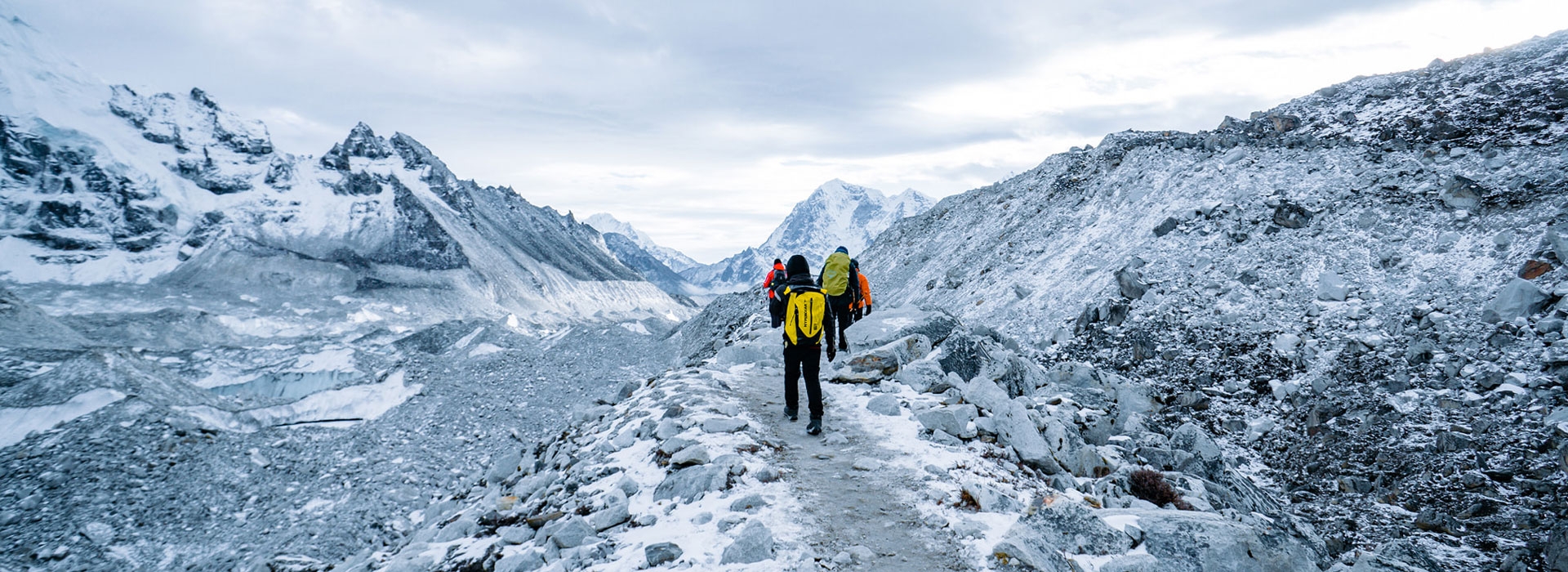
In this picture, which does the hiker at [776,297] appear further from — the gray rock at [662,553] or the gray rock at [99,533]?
the gray rock at [99,533]

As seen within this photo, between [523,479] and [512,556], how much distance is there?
385cm

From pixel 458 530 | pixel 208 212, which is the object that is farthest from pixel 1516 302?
pixel 208 212

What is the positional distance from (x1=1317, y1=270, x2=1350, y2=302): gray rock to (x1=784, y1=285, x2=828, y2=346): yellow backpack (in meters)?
12.3

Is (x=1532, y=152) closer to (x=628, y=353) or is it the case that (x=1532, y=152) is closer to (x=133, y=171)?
(x=628, y=353)

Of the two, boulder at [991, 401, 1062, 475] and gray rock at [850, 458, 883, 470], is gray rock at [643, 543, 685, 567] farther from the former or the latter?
boulder at [991, 401, 1062, 475]

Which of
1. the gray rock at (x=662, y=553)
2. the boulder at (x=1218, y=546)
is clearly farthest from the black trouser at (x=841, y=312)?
the boulder at (x=1218, y=546)

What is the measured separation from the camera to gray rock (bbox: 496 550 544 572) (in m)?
4.77

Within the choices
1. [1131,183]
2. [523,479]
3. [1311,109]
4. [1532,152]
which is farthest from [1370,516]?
[1311,109]

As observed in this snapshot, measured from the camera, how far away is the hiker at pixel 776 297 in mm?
9055

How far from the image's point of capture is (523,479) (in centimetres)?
850

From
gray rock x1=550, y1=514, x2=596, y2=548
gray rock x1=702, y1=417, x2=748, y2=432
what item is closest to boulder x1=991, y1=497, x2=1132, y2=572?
gray rock x1=550, y1=514, x2=596, y2=548

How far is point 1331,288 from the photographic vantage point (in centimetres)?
1361

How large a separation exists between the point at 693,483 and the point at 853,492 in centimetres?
144

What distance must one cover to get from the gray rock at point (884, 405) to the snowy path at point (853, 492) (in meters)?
0.12
